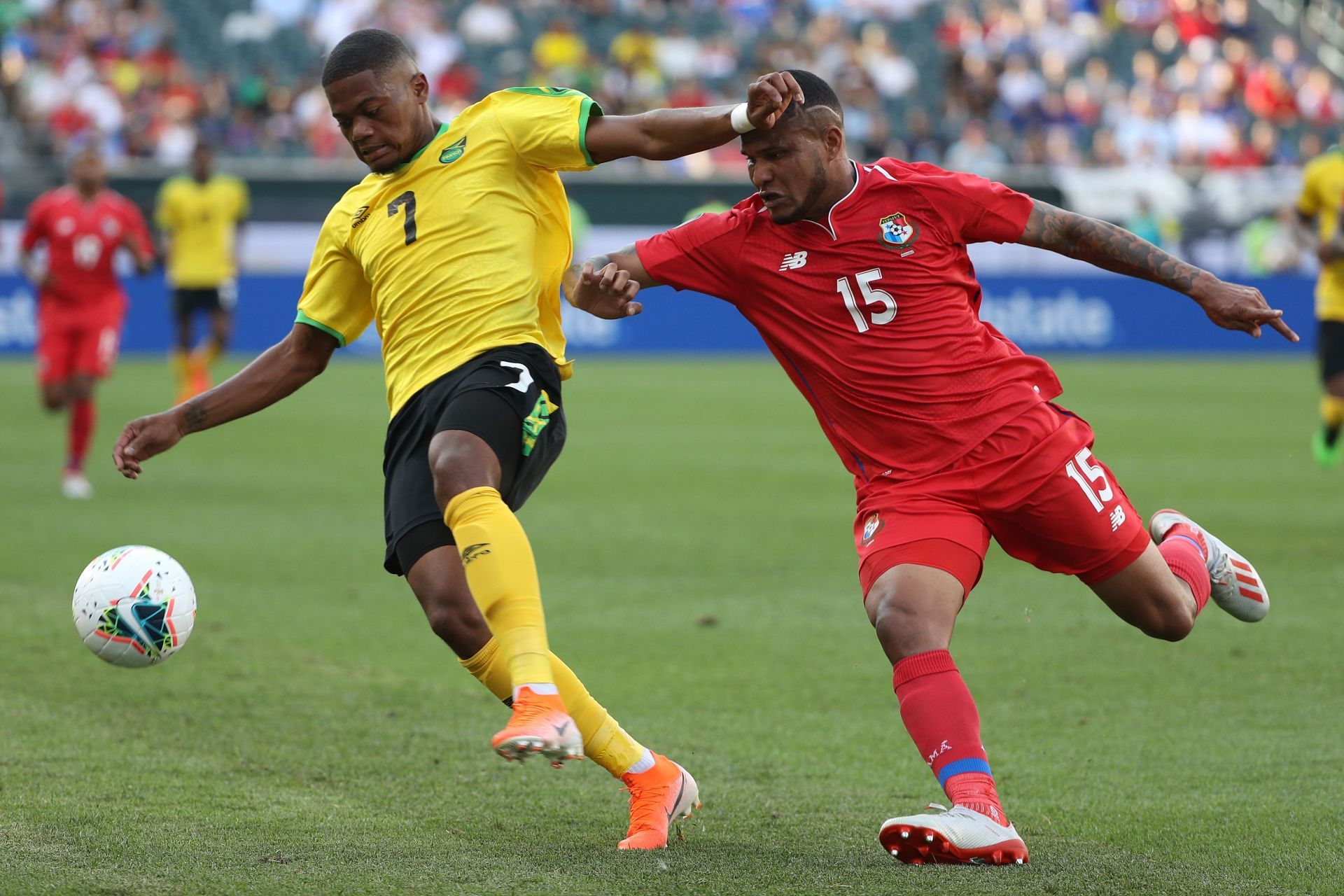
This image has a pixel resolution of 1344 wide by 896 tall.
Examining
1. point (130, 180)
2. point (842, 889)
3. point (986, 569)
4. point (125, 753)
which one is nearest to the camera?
point (842, 889)

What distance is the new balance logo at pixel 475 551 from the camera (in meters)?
4.17

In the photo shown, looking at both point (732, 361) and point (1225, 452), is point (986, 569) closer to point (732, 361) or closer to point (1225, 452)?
point (1225, 452)

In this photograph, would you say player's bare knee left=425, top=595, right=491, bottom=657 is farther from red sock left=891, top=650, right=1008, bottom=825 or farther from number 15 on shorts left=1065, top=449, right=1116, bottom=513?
number 15 on shorts left=1065, top=449, right=1116, bottom=513

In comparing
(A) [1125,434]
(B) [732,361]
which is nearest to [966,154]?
(B) [732,361]

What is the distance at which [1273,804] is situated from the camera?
489 centimetres

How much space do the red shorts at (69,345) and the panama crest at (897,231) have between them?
388 inches

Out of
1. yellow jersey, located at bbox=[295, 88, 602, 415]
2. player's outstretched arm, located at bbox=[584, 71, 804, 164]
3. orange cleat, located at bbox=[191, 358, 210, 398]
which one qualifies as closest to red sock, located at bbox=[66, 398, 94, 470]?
orange cleat, located at bbox=[191, 358, 210, 398]

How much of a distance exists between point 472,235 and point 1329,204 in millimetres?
8792

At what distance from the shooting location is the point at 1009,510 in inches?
185

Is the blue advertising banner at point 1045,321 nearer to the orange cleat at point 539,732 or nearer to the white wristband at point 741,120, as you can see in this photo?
the white wristband at point 741,120

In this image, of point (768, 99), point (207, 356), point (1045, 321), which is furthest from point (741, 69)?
point (768, 99)

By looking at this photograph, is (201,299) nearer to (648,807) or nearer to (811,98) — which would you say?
(811,98)

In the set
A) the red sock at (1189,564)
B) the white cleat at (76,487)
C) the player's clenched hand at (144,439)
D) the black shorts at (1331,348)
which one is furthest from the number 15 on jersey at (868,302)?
the white cleat at (76,487)

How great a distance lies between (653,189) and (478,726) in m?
19.1
